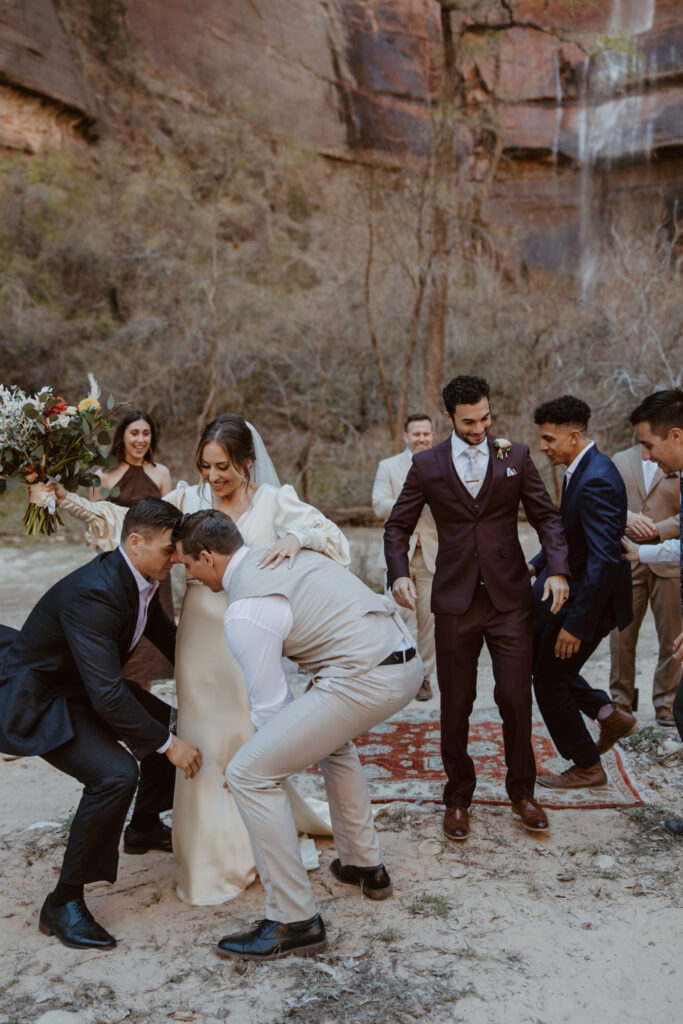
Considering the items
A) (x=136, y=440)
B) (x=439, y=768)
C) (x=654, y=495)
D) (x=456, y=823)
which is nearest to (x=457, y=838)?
(x=456, y=823)

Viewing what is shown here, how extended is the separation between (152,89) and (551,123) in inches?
563

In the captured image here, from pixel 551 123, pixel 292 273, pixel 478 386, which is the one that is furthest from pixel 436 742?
pixel 551 123

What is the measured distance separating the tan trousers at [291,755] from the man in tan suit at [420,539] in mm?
2920

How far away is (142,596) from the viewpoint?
3502 millimetres

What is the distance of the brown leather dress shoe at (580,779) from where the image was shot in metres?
4.70

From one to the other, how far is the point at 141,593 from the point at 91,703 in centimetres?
50

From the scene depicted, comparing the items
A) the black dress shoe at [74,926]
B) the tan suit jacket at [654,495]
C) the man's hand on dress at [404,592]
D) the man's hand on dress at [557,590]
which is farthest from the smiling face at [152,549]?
the tan suit jacket at [654,495]

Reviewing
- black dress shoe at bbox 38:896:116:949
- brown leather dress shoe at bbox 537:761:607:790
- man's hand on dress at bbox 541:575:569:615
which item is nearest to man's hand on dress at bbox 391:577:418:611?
man's hand on dress at bbox 541:575:569:615

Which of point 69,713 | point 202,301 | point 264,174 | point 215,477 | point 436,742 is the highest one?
point 264,174

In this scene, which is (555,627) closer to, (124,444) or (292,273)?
(124,444)

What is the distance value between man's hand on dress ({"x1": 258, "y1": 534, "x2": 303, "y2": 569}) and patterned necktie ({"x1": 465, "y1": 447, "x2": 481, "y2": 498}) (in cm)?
104

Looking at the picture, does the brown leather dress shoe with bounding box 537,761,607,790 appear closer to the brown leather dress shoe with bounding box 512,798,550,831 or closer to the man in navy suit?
the brown leather dress shoe with bounding box 512,798,550,831

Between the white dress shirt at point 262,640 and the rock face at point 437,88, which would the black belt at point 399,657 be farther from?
the rock face at point 437,88

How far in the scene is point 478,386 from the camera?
3914 millimetres
